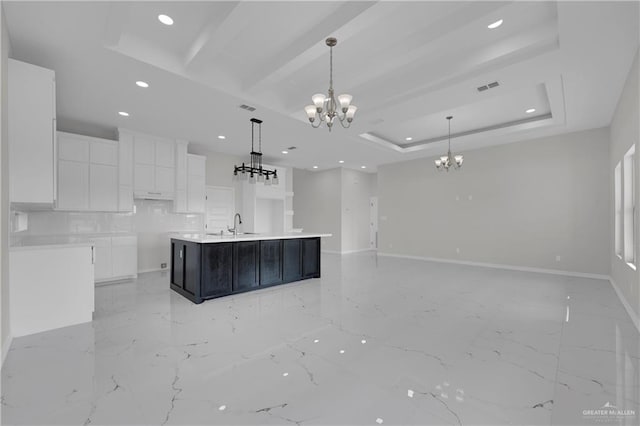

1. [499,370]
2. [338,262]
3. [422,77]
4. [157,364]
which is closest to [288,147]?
[338,262]

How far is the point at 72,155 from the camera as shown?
16.5 feet

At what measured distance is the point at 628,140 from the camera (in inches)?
147

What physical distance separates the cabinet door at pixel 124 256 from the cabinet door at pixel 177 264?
1.39 m

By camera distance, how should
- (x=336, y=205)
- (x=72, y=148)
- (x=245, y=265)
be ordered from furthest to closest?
1. (x=336, y=205)
2. (x=72, y=148)
3. (x=245, y=265)

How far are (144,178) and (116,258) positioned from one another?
1.62 m

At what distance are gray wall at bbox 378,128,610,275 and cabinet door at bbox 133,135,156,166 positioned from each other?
21.1 feet

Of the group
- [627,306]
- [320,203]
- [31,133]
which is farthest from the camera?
[320,203]

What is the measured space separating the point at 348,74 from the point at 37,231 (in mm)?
5749

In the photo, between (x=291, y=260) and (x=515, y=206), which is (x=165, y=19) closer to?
(x=291, y=260)

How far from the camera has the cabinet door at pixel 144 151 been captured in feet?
18.9

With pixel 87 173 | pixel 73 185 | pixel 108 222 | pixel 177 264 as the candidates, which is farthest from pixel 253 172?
pixel 108 222

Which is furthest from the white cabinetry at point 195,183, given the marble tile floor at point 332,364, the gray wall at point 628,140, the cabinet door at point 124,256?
the gray wall at point 628,140

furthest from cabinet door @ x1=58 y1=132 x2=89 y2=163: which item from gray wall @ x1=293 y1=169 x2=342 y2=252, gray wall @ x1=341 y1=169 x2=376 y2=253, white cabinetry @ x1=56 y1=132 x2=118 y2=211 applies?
gray wall @ x1=341 y1=169 x2=376 y2=253

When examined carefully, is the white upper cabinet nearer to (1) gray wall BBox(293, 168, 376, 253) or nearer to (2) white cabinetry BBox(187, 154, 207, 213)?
(2) white cabinetry BBox(187, 154, 207, 213)
